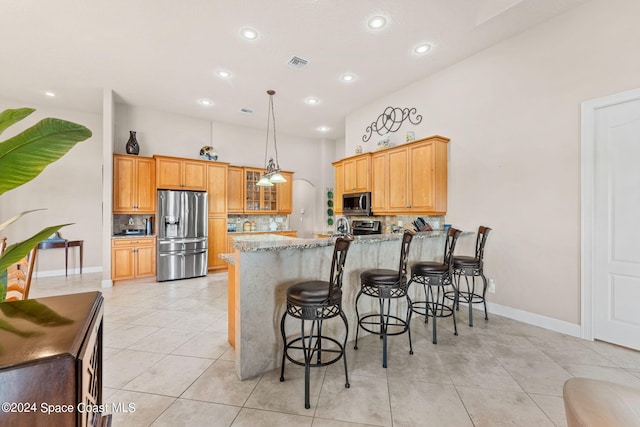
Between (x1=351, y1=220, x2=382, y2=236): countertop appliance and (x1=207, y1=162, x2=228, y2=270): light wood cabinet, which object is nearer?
(x1=351, y1=220, x2=382, y2=236): countertop appliance

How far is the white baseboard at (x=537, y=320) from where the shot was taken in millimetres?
2811

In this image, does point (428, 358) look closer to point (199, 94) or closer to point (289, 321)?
point (289, 321)

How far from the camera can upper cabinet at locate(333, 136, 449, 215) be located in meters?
3.84

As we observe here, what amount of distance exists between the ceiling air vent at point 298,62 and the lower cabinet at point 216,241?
3392 millimetres

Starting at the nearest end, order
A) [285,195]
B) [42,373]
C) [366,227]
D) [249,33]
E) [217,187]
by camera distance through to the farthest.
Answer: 1. [42,373]
2. [249,33]
3. [366,227]
4. [217,187]
5. [285,195]

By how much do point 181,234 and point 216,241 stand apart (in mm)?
764

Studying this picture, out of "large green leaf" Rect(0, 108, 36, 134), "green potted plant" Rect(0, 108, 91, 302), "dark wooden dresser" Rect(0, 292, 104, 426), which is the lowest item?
"dark wooden dresser" Rect(0, 292, 104, 426)

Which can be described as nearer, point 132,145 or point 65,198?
point 132,145


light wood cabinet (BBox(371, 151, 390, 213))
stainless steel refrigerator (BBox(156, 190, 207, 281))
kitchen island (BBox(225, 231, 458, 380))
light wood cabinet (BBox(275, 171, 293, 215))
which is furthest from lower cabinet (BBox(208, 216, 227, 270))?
kitchen island (BBox(225, 231, 458, 380))

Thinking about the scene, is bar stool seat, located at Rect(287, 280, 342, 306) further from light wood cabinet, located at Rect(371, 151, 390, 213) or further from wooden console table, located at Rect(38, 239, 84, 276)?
wooden console table, located at Rect(38, 239, 84, 276)

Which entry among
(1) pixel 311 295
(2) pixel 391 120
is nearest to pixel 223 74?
(2) pixel 391 120

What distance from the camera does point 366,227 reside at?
5180 mm

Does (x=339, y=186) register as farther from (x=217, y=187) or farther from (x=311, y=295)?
(x=311, y=295)

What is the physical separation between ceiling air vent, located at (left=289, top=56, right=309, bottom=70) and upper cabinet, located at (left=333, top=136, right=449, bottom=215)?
1800mm
